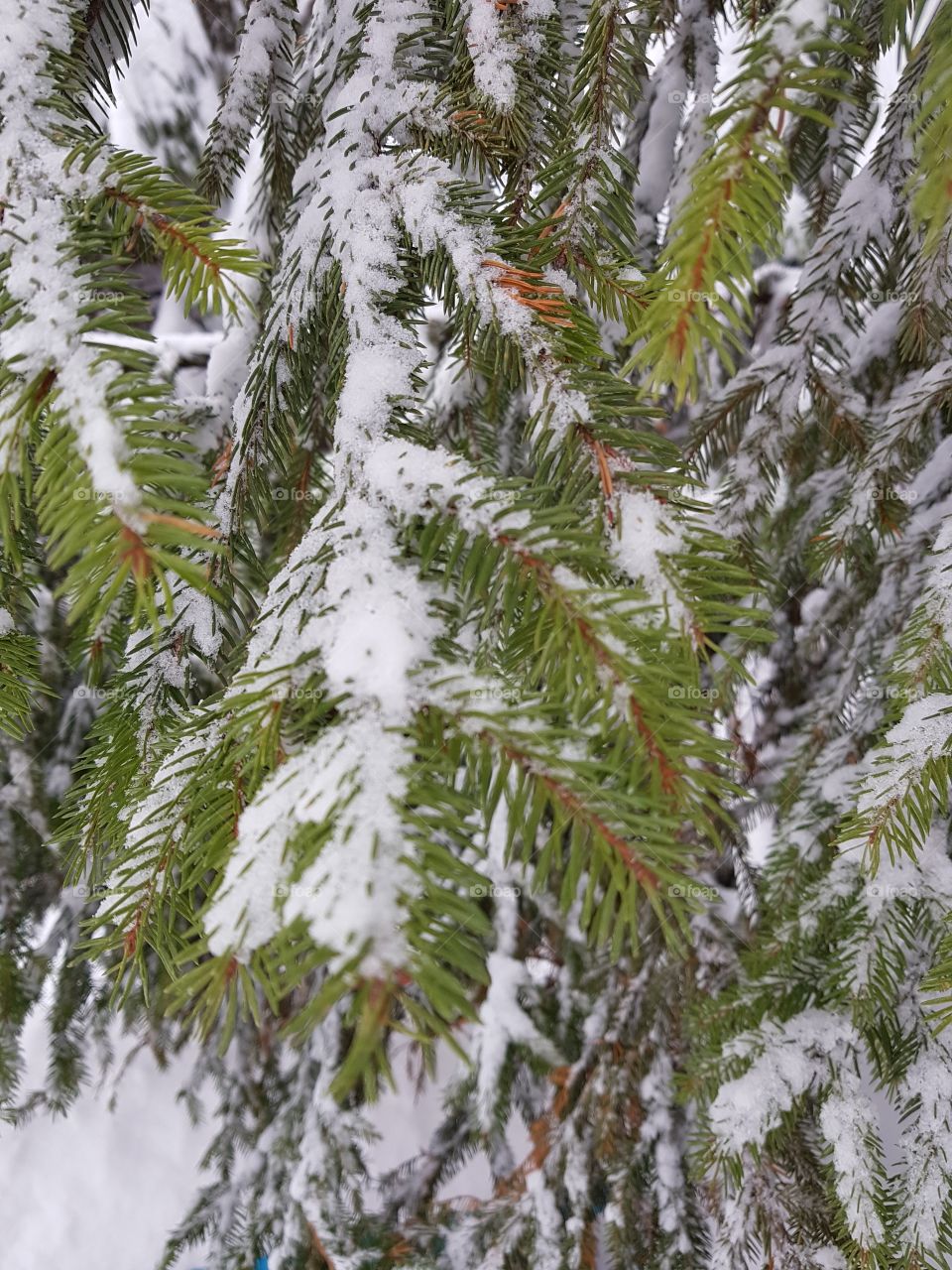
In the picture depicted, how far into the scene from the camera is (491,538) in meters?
0.52

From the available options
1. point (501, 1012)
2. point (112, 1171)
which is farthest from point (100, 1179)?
point (501, 1012)

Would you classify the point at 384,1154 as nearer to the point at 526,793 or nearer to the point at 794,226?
the point at 526,793

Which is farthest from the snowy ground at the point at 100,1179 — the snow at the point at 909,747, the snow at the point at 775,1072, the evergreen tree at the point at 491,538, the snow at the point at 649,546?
the snow at the point at 649,546

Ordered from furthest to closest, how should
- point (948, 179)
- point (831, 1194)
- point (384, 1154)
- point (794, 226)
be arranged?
point (384, 1154) < point (794, 226) < point (831, 1194) < point (948, 179)

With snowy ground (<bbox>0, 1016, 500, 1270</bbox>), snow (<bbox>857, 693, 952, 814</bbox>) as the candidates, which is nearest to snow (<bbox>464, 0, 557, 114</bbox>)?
snow (<bbox>857, 693, 952, 814</bbox>)

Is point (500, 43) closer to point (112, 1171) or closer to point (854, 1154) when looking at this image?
point (854, 1154)

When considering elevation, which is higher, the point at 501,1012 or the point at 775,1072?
the point at 775,1072

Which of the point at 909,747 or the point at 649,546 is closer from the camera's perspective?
the point at 649,546

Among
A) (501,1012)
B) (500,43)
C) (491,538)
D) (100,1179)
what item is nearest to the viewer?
(491,538)

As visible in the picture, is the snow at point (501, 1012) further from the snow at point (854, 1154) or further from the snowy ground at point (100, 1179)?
the snowy ground at point (100, 1179)

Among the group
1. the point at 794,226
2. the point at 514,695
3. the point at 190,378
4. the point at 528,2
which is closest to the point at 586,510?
the point at 514,695

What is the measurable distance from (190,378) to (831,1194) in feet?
7.02

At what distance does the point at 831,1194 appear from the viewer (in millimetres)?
938

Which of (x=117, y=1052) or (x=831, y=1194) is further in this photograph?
(x=117, y=1052)
